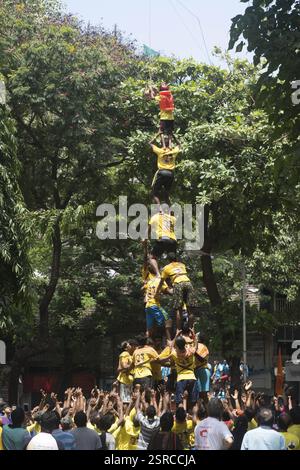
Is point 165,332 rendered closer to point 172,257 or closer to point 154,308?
point 154,308

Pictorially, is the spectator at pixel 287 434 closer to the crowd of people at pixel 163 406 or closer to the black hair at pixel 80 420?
the crowd of people at pixel 163 406

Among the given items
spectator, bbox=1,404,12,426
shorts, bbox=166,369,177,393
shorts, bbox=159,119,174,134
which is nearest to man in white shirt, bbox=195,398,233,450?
spectator, bbox=1,404,12,426

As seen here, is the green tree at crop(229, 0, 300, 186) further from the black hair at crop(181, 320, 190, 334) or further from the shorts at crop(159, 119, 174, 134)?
the shorts at crop(159, 119, 174, 134)

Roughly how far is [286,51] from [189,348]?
5.11 m

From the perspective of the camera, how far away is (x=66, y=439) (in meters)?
8.30

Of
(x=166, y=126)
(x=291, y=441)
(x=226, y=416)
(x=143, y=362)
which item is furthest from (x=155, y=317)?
(x=291, y=441)

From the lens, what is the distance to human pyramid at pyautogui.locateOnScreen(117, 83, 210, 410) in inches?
566

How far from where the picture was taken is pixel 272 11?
12.6 metres

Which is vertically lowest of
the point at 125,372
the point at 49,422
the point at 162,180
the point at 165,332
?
the point at 49,422

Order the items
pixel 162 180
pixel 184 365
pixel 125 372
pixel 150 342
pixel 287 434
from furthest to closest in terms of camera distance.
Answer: pixel 162 180 < pixel 150 342 < pixel 125 372 < pixel 184 365 < pixel 287 434

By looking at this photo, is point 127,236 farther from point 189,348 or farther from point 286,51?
point 286,51

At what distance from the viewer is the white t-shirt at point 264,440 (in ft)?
24.9

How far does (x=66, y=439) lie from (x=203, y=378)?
Answer: 7135 mm

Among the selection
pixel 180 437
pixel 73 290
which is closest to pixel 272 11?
pixel 180 437
